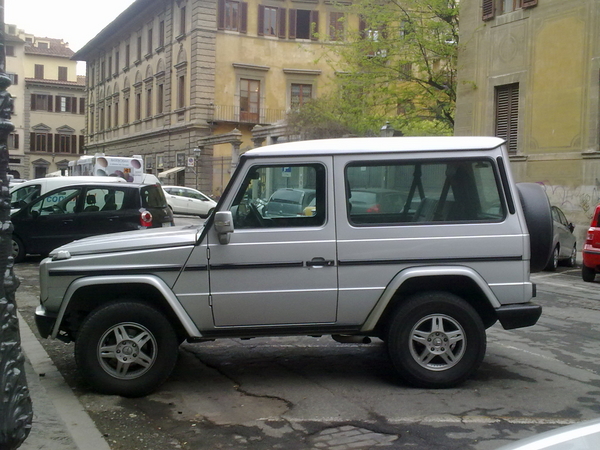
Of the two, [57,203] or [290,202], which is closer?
[290,202]

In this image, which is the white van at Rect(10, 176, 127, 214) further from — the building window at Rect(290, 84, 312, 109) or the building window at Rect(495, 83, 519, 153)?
the building window at Rect(290, 84, 312, 109)

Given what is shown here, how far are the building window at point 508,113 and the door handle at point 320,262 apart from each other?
57.2 feet

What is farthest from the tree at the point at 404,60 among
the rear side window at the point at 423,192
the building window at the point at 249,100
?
the rear side window at the point at 423,192

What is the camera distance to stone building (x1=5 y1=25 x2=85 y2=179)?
264ft

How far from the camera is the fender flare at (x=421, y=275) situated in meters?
5.78

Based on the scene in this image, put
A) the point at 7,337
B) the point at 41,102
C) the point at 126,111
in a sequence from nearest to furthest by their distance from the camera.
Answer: the point at 7,337 → the point at 126,111 → the point at 41,102

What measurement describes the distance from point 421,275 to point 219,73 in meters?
38.6

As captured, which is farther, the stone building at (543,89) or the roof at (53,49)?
the roof at (53,49)

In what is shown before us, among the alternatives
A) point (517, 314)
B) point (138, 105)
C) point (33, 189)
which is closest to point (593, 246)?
point (517, 314)

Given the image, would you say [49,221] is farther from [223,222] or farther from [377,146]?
[377,146]

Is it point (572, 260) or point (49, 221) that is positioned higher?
point (49, 221)

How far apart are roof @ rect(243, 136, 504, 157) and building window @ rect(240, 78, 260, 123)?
3862cm

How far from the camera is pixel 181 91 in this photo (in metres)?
44.8

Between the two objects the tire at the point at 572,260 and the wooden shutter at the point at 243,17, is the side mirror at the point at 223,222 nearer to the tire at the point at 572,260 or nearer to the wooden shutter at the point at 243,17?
the tire at the point at 572,260
